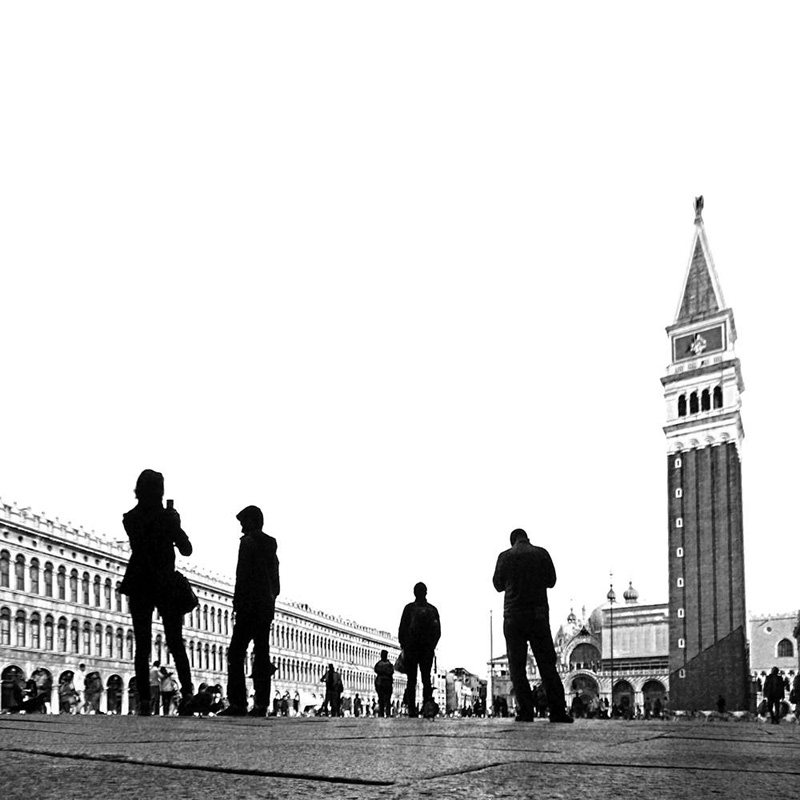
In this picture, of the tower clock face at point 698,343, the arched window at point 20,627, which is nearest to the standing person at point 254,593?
the arched window at point 20,627

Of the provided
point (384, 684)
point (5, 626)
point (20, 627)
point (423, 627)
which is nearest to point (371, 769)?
point (423, 627)

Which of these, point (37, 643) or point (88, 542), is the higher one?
point (88, 542)

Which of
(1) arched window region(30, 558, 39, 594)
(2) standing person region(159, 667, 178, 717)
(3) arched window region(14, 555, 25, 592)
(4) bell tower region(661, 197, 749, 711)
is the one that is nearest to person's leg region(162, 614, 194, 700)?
(2) standing person region(159, 667, 178, 717)

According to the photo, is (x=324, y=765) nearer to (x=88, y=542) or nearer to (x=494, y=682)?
(x=88, y=542)

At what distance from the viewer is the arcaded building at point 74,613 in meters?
46.8

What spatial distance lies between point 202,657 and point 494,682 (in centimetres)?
3848

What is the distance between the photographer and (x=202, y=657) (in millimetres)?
66562

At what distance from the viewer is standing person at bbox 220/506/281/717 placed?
31.7 feet

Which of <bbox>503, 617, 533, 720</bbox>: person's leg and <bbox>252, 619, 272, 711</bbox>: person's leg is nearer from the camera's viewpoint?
<bbox>503, 617, 533, 720</bbox>: person's leg

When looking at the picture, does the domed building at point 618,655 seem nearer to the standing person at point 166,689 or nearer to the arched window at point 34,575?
the arched window at point 34,575

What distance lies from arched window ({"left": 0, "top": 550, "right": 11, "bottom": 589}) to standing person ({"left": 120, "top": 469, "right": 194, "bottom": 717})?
40.1 metres

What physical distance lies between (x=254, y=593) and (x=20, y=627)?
41.0 meters

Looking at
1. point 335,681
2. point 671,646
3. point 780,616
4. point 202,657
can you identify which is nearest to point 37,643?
point 202,657

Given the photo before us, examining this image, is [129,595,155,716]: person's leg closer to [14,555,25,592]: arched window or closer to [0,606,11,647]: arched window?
[0,606,11,647]: arched window
